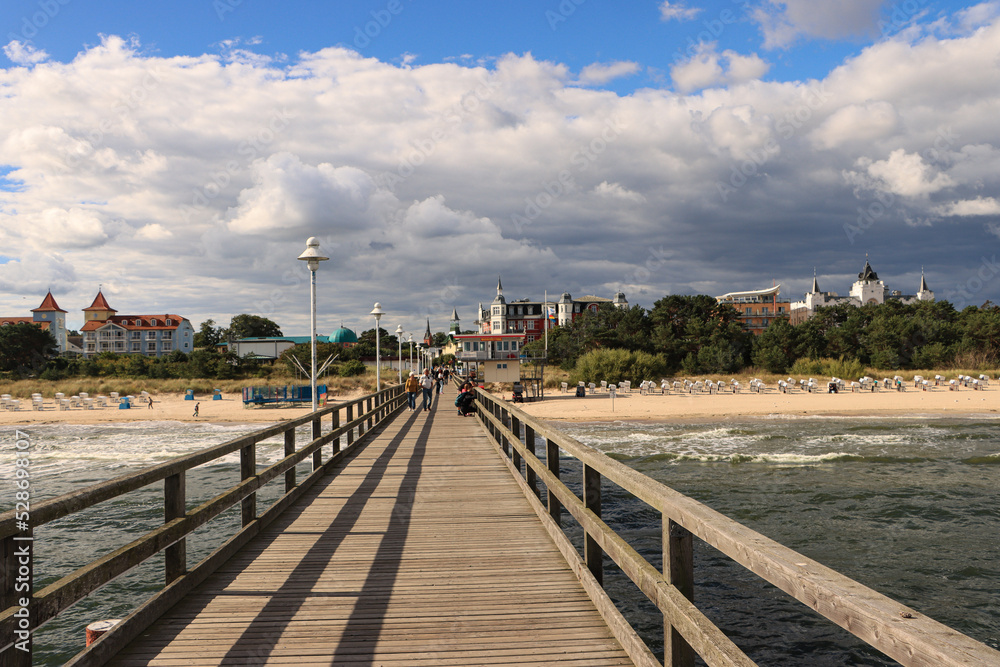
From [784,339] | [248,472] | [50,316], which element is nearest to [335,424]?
[248,472]

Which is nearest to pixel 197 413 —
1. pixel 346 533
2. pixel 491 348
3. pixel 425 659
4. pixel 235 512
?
pixel 235 512

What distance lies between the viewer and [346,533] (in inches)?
233

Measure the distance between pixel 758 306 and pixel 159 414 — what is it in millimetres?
112368

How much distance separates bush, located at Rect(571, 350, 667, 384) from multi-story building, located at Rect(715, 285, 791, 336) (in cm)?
6605

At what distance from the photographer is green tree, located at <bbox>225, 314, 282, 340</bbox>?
113 meters

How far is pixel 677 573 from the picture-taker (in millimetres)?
2604

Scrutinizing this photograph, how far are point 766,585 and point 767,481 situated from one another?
7608mm

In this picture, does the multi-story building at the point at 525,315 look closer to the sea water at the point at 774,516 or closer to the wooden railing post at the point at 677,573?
the sea water at the point at 774,516

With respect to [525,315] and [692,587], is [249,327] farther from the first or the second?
[692,587]

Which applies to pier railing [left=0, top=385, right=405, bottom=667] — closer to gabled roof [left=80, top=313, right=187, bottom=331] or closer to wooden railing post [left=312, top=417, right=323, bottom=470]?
wooden railing post [left=312, top=417, right=323, bottom=470]

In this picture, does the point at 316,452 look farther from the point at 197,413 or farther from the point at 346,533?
the point at 197,413

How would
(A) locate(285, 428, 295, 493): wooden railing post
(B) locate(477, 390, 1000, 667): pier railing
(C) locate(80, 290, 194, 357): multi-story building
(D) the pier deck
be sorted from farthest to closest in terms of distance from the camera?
1. (C) locate(80, 290, 194, 357): multi-story building
2. (A) locate(285, 428, 295, 493): wooden railing post
3. (D) the pier deck
4. (B) locate(477, 390, 1000, 667): pier railing

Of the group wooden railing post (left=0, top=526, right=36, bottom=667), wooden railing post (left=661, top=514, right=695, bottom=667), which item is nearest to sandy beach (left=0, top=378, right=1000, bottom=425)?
wooden railing post (left=661, top=514, right=695, bottom=667)

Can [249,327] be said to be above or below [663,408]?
above
